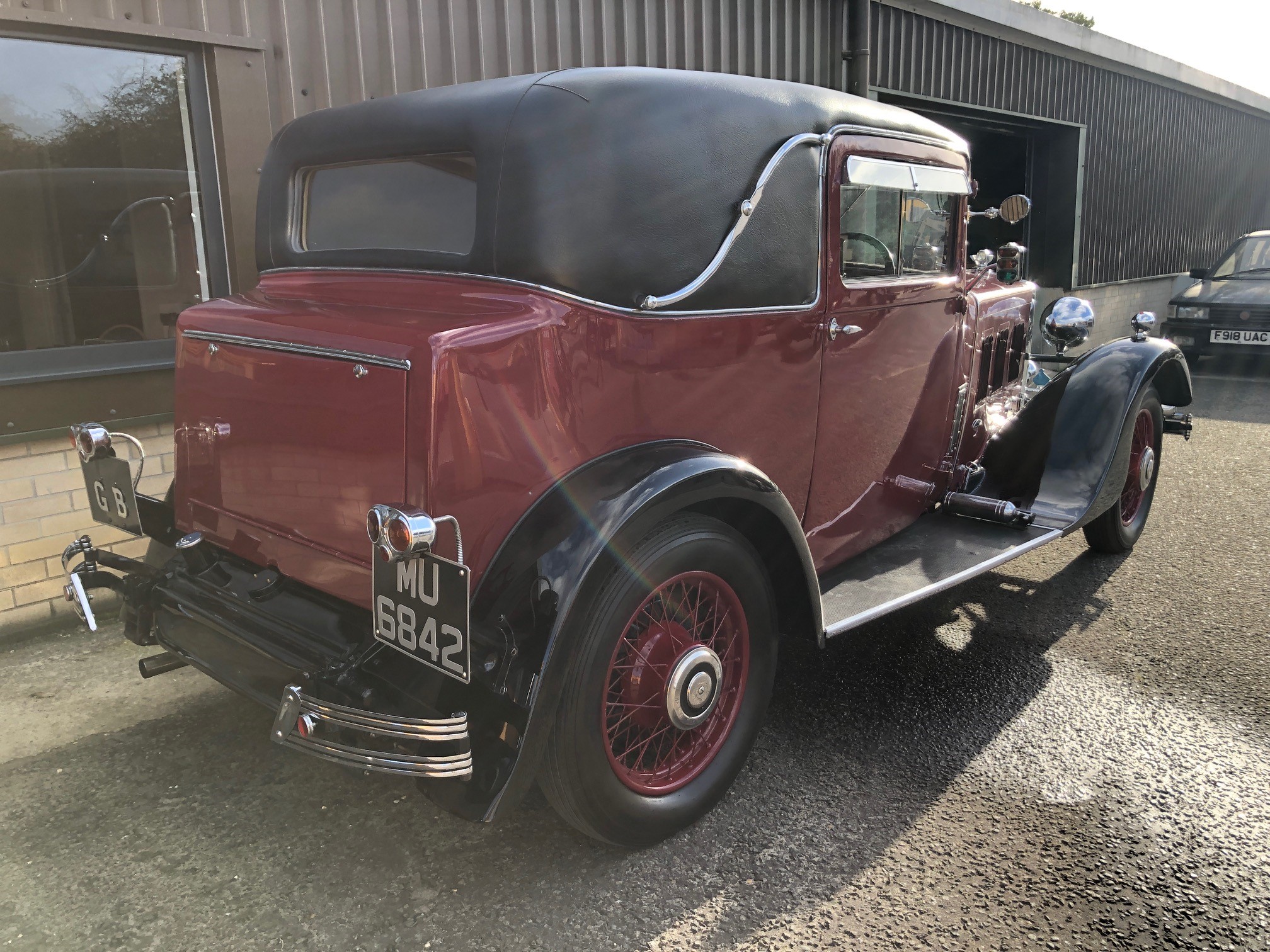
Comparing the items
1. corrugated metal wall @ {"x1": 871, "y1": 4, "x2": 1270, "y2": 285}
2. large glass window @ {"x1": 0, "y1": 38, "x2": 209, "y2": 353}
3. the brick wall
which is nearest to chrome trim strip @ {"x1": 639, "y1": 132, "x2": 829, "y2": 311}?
the brick wall

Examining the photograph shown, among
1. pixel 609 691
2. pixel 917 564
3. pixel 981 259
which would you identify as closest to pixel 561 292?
pixel 609 691

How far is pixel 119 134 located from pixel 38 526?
1.84 meters

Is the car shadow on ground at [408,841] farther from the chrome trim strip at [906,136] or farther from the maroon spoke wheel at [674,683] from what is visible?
the chrome trim strip at [906,136]

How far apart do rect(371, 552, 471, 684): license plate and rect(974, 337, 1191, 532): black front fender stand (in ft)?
8.79

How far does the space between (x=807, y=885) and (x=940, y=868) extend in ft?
1.19

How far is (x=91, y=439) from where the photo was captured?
2949 mm

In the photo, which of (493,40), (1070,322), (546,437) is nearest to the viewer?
(546,437)

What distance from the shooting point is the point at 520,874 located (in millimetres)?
2395

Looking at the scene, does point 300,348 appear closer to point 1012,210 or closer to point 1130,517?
point 1012,210

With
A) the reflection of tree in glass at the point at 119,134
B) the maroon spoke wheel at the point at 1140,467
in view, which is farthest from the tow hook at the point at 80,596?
the maroon spoke wheel at the point at 1140,467

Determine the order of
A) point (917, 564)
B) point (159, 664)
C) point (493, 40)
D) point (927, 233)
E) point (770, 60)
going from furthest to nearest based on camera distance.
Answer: point (770, 60)
point (493, 40)
point (927, 233)
point (917, 564)
point (159, 664)

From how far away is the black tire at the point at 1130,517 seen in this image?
457cm

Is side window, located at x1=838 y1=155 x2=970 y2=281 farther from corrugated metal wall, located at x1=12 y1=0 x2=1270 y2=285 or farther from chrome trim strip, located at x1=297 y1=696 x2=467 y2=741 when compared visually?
corrugated metal wall, located at x1=12 y1=0 x2=1270 y2=285

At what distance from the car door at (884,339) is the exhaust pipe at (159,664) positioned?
2.09m
